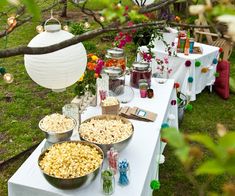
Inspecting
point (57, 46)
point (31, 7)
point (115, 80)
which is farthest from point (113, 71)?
point (31, 7)

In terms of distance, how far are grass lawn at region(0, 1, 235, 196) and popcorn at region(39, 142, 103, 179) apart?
118 centimetres

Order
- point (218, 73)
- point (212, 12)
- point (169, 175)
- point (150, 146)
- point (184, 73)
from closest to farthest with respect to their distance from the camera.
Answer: point (212, 12)
point (150, 146)
point (169, 175)
point (184, 73)
point (218, 73)

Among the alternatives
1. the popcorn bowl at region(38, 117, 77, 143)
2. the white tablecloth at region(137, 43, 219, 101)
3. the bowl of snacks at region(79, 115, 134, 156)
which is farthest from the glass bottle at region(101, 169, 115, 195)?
the white tablecloth at region(137, 43, 219, 101)

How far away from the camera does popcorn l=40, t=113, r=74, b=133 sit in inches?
78.7

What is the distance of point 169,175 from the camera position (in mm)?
3012

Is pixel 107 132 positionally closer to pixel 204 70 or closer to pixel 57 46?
pixel 57 46

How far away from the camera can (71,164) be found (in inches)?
66.2

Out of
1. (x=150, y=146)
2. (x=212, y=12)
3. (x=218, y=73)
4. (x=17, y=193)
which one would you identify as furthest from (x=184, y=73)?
(x=212, y=12)

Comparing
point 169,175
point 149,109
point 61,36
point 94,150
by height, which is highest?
point 61,36

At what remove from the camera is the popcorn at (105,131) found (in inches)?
78.2

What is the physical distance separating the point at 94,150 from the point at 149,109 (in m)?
0.90

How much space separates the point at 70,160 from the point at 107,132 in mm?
391

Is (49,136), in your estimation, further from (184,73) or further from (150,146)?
(184,73)

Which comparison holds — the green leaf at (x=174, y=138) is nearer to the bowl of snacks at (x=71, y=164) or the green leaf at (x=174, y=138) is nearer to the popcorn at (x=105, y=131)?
the bowl of snacks at (x=71, y=164)
